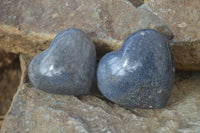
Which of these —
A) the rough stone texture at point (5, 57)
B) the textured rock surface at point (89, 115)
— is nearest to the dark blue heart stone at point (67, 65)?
the textured rock surface at point (89, 115)

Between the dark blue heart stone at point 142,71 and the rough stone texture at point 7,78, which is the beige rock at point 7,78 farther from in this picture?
the dark blue heart stone at point 142,71

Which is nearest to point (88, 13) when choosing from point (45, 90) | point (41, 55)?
point (41, 55)

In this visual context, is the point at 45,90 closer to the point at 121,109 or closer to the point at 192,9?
the point at 121,109

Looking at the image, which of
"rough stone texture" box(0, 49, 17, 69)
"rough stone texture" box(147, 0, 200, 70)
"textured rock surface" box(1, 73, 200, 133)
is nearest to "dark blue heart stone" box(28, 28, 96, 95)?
"textured rock surface" box(1, 73, 200, 133)

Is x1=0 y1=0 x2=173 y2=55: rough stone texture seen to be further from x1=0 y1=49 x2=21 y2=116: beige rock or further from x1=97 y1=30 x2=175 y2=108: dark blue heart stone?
x1=0 y1=49 x2=21 y2=116: beige rock

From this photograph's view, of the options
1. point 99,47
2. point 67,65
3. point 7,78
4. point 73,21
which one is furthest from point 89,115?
point 7,78

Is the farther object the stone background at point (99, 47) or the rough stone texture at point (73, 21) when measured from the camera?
the rough stone texture at point (73, 21)

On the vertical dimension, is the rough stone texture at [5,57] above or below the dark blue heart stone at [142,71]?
below
